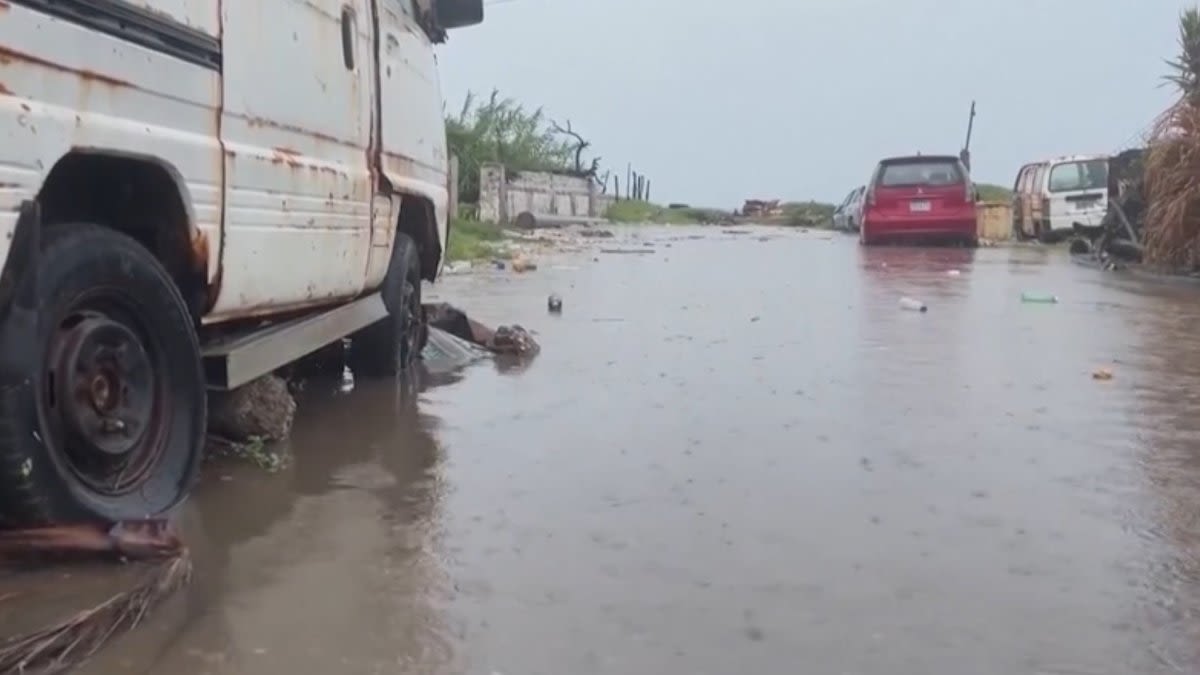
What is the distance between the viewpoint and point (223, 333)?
4.74 metres

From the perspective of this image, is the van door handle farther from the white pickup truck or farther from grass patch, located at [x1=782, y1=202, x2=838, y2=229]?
grass patch, located at [x1=782, y1=202, x2=838, y2=229]

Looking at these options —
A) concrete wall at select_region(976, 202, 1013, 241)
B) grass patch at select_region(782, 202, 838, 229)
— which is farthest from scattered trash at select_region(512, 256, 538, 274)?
grass patch at select_region(782, 202, 838, 229)

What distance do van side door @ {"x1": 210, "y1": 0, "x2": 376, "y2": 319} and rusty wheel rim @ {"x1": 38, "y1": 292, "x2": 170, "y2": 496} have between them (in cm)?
51

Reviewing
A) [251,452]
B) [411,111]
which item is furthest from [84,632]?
[411,111]

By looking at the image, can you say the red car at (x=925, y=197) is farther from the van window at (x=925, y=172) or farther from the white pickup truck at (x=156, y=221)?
the white pickup truck at (x=156, y=221)

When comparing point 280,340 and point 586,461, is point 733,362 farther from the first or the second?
point 280,340

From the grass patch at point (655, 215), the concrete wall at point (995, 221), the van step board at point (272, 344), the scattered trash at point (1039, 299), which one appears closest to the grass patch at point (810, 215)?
the grass patch at point (655, 215)

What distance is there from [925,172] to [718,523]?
19.9 m

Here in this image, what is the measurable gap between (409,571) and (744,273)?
13.0m

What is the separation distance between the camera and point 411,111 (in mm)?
6613

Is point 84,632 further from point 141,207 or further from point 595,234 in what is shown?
point 595,234

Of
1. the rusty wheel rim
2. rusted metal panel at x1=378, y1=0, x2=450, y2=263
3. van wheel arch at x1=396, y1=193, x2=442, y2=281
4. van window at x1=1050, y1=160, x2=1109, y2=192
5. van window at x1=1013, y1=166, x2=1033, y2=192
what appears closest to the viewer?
the rusty wheel rim

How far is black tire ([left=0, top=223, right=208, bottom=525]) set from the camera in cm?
319

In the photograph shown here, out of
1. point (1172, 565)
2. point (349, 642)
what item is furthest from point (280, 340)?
point (1172, 565)
